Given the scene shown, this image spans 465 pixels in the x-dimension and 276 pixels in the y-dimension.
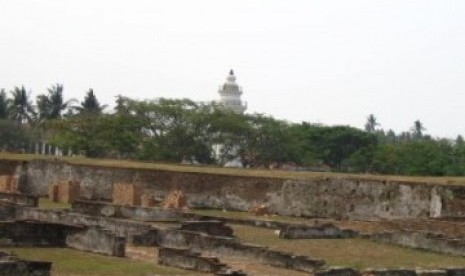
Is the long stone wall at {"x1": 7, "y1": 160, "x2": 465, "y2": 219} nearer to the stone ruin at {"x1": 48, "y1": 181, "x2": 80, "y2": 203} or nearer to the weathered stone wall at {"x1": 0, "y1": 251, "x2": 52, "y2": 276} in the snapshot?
the stone ruin at {"x1": 48, "y1": 181, "x2": 80, "y2": 203}

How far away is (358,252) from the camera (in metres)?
20.4

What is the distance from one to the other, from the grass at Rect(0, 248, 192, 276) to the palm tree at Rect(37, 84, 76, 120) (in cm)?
5098

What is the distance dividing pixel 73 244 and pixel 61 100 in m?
51.5

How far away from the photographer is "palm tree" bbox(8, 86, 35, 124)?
67.8 meters

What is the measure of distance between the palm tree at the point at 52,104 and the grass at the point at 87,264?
51.0m

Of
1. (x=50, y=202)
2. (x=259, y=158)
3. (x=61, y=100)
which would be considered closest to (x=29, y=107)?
(x=61, y=100)

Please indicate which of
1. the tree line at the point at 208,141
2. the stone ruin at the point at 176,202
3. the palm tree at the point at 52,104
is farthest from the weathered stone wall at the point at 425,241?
the palm tree at the point at 52,104

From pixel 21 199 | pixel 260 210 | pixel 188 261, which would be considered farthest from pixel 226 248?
pixel 260 210

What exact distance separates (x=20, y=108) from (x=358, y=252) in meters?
51.8

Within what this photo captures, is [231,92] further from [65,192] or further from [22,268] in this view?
[22,268]

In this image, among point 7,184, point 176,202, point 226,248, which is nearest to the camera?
point 226,248

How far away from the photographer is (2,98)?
6975cm

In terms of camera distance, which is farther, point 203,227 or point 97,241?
point 203,227

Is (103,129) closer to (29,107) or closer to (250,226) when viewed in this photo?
(29,107)
